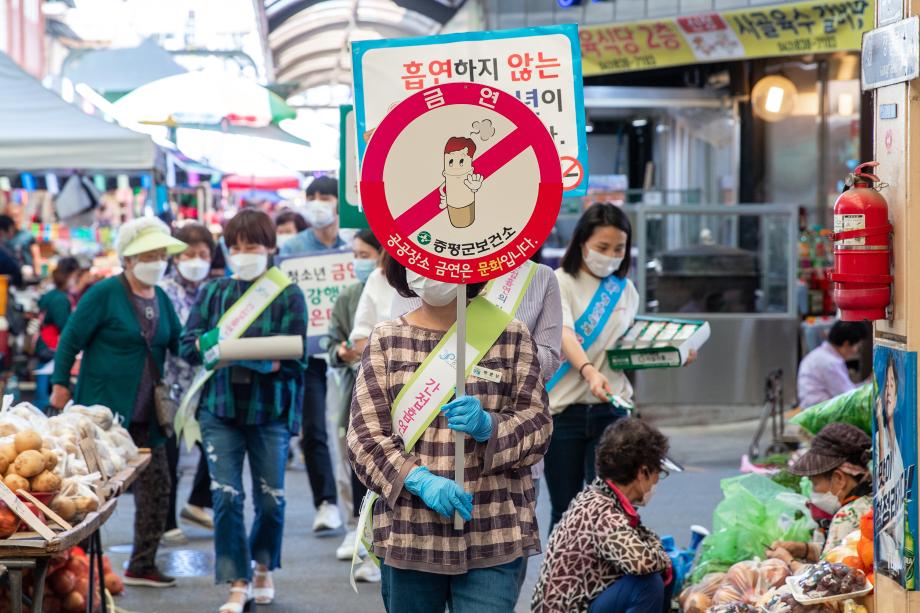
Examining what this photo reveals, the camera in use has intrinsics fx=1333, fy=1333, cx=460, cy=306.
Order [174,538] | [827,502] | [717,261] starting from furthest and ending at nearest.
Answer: [717,261] → [174,538] → [827,502]

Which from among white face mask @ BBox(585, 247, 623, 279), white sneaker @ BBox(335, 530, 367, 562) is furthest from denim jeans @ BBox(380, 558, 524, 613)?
white sneaker @ BBox(335, 530, 367, 562)

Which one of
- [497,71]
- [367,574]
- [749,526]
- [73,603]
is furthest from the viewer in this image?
[367,574]

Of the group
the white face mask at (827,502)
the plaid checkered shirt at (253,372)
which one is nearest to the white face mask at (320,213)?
the plaid checkered shirt at (253,372)

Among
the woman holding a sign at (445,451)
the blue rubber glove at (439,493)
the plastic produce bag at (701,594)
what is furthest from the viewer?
the plastic produce bag at (701,594)

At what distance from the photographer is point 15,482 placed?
4945mm

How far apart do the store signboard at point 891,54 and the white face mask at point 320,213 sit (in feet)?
20.2

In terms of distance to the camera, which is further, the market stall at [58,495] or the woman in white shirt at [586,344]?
the woman in white shirt at [586,344]

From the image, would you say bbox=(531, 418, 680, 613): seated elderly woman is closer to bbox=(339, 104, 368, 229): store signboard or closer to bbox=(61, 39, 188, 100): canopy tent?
bbox=(339, 104, 368, 229): store signboard

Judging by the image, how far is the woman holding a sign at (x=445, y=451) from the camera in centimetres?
407

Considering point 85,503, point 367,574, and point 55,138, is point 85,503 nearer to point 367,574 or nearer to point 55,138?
point 367,574

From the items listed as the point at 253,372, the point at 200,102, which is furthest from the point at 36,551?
the point at 200,102

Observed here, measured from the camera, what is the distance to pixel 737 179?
18672mm

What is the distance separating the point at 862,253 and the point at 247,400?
3728 mm

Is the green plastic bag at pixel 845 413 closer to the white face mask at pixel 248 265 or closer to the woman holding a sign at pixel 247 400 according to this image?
the woman holding a sign at pixel 247 400
